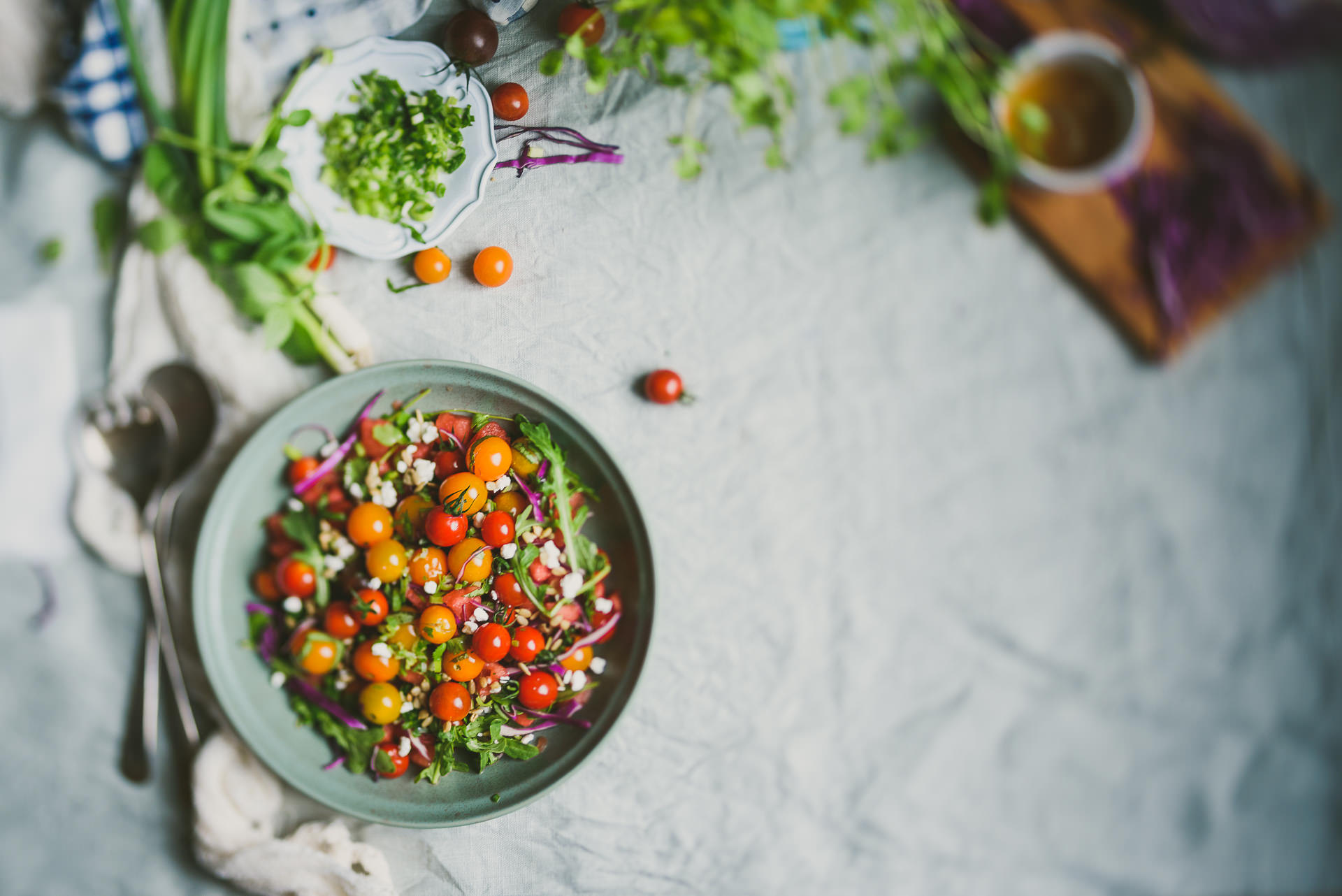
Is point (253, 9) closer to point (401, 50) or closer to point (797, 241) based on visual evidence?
point (401, 50)

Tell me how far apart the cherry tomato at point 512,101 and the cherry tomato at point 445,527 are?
0.19 m

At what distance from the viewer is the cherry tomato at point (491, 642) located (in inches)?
14.3

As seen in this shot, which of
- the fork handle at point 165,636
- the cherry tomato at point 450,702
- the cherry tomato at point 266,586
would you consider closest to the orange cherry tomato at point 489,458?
the cherry tomato at point 450,702

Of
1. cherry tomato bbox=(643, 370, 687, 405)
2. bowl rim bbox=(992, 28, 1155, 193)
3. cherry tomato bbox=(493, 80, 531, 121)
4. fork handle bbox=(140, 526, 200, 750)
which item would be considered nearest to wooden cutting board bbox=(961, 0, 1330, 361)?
bowl rim bbox=(992, 28, 1155, 193)

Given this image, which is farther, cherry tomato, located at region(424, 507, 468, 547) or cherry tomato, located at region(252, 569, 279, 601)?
cherry tomato, located at region(252, 569, 279, 601)

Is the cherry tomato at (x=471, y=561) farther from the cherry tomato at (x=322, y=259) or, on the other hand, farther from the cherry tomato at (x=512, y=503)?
the cherry tomato at (x=322, y=259)

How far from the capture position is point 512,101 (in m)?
0.34

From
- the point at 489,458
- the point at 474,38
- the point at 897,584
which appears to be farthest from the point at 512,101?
the point at 897,584

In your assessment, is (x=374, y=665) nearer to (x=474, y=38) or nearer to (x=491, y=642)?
(x=491, y=642)

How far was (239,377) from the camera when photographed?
1.70 ft

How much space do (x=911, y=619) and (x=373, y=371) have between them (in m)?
0.49

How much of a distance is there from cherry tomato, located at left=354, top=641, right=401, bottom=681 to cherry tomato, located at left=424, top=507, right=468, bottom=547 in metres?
0.08

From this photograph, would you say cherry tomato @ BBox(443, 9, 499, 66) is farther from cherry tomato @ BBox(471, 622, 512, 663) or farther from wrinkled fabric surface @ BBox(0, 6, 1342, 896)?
cherry tomato @ BBox(471, 622, 512, 663)

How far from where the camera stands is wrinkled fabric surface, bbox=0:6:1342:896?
1.79ft
